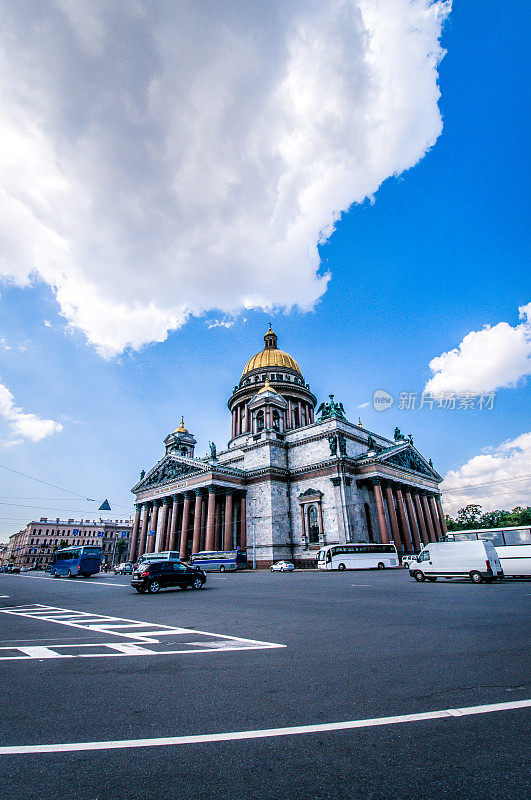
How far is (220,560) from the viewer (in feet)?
152

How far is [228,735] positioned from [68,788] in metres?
1.44

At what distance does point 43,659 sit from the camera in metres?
7.05

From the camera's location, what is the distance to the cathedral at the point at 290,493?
162 ft

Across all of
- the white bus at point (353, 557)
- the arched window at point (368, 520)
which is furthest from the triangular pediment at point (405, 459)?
the white bus at point (353, 557)

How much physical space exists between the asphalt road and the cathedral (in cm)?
4015

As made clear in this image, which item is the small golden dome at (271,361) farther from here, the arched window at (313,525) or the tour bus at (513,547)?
the tour bus at (513,547)

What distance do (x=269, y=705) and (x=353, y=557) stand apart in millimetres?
36226

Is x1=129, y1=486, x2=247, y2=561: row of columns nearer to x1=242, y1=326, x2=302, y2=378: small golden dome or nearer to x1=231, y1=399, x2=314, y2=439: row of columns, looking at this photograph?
x1=231, y1=399, x2=314, y2=439: row of columns

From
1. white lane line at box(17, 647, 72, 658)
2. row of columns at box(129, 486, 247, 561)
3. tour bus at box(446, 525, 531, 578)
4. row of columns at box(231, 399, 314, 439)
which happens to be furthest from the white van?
row of columns at box(231, 399, 314, 439)

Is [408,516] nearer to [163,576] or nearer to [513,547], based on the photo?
[513,547]

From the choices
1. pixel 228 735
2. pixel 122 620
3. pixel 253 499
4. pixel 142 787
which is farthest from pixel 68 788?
pixel 253 499

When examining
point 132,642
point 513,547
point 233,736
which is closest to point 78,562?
point 513,547

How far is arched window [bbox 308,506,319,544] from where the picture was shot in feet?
164

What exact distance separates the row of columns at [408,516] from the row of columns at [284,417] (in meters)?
18.7
